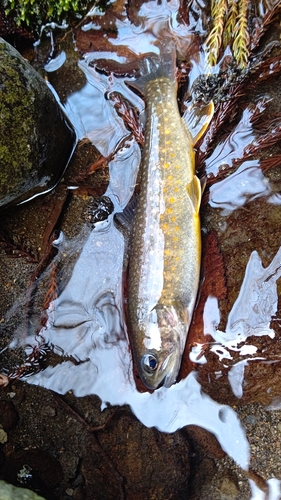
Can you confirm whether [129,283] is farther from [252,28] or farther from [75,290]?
[252,28]

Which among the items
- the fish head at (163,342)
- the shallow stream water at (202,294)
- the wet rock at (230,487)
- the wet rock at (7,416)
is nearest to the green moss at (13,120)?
the shallow stream water at (202,294)

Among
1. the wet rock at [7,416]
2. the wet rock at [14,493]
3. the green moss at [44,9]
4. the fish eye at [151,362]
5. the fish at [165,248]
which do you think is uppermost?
the green moss at [44,9]

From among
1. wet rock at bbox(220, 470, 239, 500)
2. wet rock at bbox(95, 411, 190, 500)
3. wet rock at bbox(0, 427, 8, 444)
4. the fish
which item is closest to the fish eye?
the fish

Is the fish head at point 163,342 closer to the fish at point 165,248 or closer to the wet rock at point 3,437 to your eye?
the fish at point 165,248

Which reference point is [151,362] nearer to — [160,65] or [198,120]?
[198,120]

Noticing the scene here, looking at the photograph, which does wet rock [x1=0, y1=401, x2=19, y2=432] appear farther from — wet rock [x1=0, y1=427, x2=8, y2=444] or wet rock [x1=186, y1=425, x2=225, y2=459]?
wet rock [x1=186, y1=425, x2=225, y2=459]
